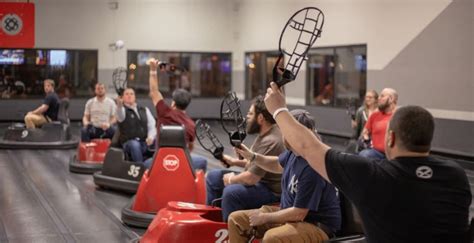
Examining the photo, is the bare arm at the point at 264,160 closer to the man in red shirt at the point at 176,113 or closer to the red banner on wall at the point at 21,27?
the man in red shirt at the point at 176,113

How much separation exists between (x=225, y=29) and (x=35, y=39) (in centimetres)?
508

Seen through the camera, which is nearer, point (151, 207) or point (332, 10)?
point (151, 207)

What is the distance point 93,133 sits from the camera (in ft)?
32.8

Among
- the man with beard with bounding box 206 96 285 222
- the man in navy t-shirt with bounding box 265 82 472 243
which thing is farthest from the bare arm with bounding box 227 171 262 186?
the man in navy t-shirt with bounding box 265 82 472 243

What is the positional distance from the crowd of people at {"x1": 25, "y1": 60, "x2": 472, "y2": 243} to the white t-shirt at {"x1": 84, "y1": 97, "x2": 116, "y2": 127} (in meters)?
3.64

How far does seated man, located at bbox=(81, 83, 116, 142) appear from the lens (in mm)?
9984

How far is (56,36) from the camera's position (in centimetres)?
1750

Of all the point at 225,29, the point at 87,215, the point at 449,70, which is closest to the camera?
the point at 87,215

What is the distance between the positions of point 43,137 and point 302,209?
9330mm

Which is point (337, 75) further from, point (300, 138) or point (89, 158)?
point (300, 138)

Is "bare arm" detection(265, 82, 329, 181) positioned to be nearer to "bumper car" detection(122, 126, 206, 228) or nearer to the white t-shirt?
"bumper car" detection(122, 126, 206, 228)

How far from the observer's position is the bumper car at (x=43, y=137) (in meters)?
11.9

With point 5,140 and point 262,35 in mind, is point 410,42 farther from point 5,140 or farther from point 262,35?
point 5,140

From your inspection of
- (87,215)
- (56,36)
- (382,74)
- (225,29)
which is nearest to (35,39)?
(56,36)
